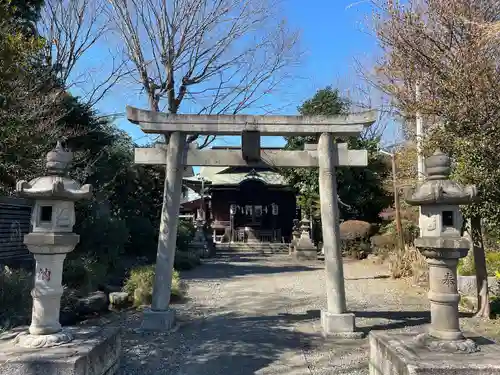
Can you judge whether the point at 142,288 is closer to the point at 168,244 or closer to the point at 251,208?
the point at 168,244

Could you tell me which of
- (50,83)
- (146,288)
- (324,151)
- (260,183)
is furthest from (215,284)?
(260,183)

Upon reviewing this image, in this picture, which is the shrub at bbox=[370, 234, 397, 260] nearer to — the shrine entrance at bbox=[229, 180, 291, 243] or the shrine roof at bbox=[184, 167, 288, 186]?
the shrine roof at bbox=[184, 167, 288, 186]

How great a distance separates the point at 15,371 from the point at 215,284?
929 cm

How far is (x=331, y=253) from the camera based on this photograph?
7469 millimetres

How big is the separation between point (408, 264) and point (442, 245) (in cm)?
999

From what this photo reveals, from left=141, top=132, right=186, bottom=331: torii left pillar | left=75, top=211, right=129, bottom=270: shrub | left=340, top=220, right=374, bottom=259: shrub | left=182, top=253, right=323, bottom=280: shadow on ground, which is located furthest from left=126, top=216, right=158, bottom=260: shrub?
left=141, top=132, right=186, bottom=331: torii left pillar

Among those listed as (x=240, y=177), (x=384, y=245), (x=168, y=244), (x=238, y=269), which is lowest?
(x=238, y=269)

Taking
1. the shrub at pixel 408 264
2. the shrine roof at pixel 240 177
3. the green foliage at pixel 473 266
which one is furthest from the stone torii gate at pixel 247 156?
the shrine roof at pixel 240 177

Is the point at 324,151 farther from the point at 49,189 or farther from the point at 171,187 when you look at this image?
the point at 49,189

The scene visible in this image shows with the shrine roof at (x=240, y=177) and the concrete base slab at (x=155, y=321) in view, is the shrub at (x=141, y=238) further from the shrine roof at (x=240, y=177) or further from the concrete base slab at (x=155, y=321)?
the concrete base slab at (x=155, y=321)

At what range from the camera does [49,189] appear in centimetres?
482

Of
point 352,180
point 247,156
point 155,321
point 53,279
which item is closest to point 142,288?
point 155,321

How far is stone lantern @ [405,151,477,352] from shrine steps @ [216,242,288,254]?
20664 millimetres

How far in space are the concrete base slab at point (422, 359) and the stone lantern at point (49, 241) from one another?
3.48 metres
